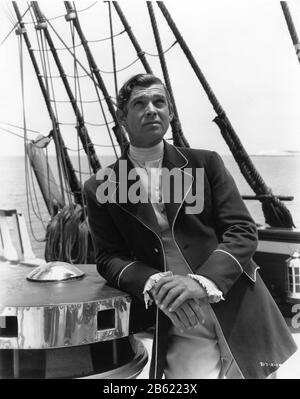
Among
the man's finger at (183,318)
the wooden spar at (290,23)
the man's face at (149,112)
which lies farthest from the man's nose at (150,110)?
the wooden spar at (290,23)

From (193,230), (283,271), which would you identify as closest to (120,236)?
(193,230)

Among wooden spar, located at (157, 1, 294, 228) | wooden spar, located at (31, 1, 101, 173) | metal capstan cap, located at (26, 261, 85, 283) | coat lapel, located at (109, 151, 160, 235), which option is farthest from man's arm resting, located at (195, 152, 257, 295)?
wooden spar, located at (31, 1, 101, 173)

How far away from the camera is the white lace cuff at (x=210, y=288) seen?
1386 millimetres

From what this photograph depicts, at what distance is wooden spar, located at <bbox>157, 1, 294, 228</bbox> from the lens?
8.87 feet

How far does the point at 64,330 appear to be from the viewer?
151 centimetres

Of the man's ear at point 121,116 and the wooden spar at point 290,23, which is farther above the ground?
the wooden spar at point 290,23

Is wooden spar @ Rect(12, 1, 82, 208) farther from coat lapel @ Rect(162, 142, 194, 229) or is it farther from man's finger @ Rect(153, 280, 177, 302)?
man's finger @ Rect(153, 280, 177, 302)

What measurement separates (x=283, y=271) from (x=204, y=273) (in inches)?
56.1

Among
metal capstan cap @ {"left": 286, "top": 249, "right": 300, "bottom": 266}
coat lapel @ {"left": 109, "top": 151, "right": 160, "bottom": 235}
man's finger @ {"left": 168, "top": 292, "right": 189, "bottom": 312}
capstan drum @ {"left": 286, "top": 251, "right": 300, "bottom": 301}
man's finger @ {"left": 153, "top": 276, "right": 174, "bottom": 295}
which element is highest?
coat lapel @ {"left": 109, "top": 151, "right": 160, "bottom": 235}

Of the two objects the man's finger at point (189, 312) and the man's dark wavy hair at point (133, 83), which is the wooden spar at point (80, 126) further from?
the man's finger at point (189, 312)

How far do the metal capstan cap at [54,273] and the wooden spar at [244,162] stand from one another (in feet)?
4.38

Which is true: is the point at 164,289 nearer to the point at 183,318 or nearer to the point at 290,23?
the point at 183,318

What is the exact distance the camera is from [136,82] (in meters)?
1.60
